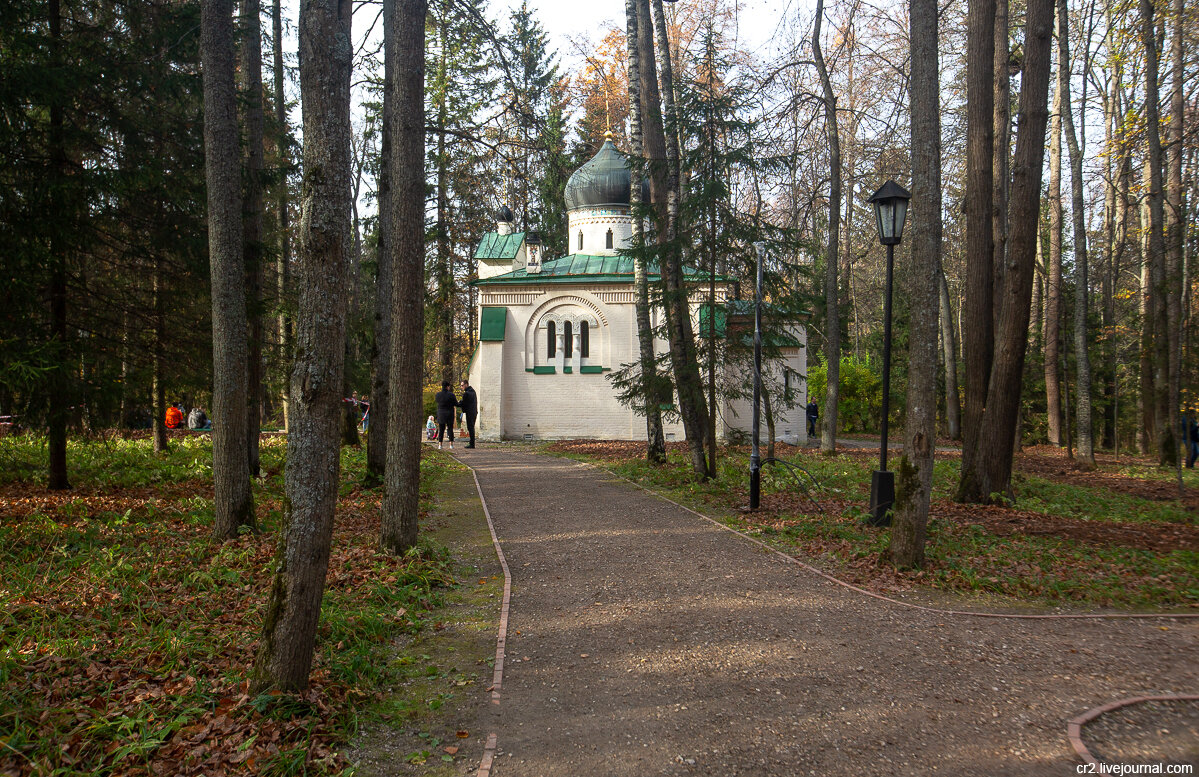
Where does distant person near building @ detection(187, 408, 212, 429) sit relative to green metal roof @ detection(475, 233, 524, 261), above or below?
below

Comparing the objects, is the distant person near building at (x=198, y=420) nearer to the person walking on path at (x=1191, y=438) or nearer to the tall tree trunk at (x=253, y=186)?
the tall tree trunk at (x=253, y=186)

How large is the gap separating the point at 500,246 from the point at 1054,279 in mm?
19146

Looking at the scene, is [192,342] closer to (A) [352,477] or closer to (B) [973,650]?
(A) [352,477]

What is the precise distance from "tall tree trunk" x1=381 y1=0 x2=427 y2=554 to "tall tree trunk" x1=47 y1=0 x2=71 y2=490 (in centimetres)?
498

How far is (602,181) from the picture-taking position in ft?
93.0

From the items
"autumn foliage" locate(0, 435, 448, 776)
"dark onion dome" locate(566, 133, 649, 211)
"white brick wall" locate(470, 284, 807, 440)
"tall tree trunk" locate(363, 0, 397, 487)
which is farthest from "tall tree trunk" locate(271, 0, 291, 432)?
"dark onion dome" locate(566, 133, 649, 211)

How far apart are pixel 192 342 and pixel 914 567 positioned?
10.8m

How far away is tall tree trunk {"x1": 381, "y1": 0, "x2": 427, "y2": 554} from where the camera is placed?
7.72 metres

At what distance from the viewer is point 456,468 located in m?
16.9

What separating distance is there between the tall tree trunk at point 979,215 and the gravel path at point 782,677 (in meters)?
6.48

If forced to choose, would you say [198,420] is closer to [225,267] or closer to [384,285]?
[384,285]

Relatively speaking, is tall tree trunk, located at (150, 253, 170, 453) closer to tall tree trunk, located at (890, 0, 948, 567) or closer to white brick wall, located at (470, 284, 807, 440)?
tall tree trunk, located at (890, 0, 948, 567)

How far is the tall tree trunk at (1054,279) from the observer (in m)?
20.3

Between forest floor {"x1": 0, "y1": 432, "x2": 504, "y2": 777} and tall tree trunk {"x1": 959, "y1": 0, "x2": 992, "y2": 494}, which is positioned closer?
forest floor {"x1": 0, "y1": 432, "x2": 504, "y2": 777}
